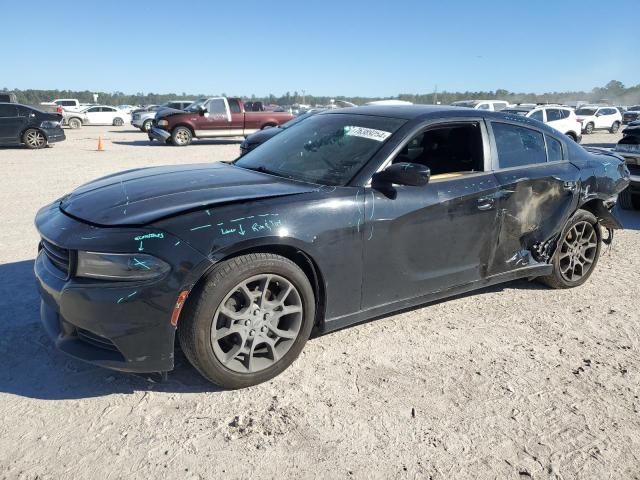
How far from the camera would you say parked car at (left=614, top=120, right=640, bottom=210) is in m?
7.80

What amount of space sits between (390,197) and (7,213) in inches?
240

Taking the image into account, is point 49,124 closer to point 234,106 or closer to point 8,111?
point 8,111

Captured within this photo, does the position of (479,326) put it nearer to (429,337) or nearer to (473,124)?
(429,337)

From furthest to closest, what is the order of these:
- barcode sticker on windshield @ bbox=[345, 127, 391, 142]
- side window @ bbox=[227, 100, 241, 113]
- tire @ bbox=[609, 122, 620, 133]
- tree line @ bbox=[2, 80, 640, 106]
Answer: tree line @ bbox=[2, 80, 640, 106], tire @ bbox=[609, 122, 620, 133], side window @ bbox=[227, 100, 241, 113], barcode sticker on windshield @ bbox=[345, 127, 391, 142]

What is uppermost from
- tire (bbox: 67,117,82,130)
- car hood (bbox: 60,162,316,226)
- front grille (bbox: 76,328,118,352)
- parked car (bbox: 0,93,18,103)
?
car hood (bbox: 60,162,316,226)

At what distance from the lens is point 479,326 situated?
387 centimetres

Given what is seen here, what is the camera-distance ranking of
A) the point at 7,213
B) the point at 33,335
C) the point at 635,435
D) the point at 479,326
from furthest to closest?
the point at 7,213 → the point at 479,326 → the point at 33,335 → the point at 635,435

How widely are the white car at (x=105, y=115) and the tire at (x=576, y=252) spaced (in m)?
35.0

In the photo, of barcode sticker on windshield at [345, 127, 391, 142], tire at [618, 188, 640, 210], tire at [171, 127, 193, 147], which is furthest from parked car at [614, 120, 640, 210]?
tire at [171, 127, 193, 147]

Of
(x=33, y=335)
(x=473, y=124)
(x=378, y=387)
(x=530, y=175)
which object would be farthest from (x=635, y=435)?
(x=33, y=335)

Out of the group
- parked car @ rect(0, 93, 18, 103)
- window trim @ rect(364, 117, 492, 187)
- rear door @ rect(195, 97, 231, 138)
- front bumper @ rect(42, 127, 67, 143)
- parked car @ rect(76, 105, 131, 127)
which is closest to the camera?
window trim @ rect(364, 117, 492, 187)

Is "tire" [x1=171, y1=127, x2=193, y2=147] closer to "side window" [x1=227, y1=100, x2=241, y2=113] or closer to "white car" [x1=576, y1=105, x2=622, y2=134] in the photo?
"side window" [x1=227, y1=100, x2=241, y2=113]

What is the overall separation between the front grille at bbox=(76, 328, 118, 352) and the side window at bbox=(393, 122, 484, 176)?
237 centimetres

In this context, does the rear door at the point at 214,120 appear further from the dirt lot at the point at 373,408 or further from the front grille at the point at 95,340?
the front grille at the point at 95,340
